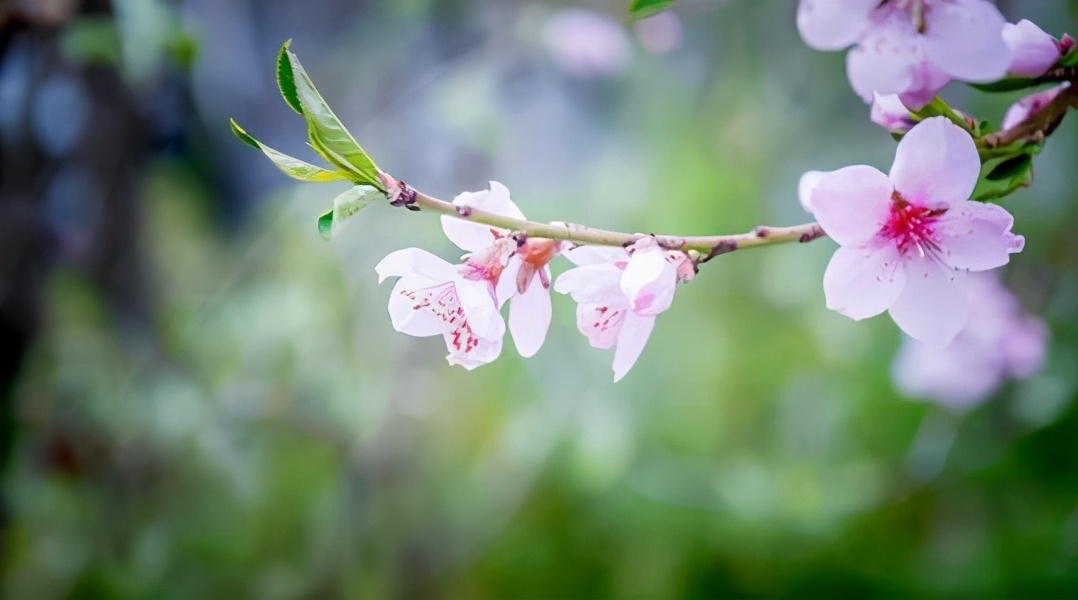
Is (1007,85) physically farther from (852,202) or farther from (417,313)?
(417,313)

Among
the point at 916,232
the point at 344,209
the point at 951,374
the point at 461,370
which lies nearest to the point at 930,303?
the point at 916,232

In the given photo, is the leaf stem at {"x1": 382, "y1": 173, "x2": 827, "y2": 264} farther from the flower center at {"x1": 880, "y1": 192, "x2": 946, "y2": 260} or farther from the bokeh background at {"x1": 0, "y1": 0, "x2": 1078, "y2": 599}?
the bokeh background at {"x1": 0, "y1": 0, "x2": 1078, "y2": 599}

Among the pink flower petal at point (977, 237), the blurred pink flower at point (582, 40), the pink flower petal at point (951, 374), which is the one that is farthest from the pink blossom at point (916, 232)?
the blurred pink flower at point (582, 40)

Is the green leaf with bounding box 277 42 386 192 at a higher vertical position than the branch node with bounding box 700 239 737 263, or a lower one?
higher

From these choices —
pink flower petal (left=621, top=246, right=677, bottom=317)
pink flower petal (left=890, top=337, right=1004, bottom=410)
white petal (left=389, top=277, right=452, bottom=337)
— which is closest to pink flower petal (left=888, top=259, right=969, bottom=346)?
pink flower petal (left=621, top=246, right=677, bottom=317)

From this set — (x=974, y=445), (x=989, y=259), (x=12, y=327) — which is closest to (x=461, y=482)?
(x=12, y=327)

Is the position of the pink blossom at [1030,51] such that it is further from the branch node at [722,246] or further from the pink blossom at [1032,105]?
the branch node at [722,246]
